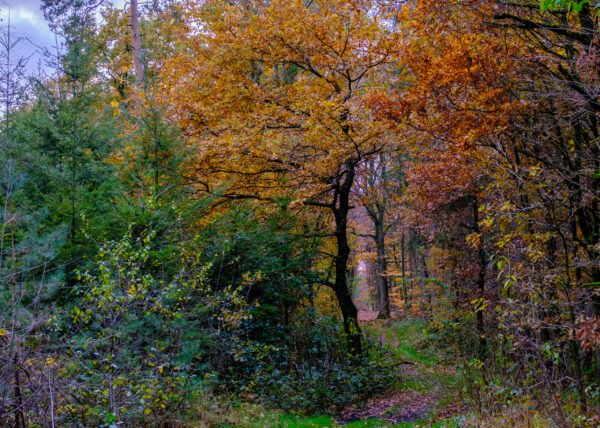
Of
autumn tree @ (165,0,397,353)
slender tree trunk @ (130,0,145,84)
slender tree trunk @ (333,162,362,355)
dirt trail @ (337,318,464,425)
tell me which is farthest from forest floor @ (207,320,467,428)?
slender tree trunk @ (130,0,145,84)

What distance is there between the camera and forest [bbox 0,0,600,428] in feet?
19.3

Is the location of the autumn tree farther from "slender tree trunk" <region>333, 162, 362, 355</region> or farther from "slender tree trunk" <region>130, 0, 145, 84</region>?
"slender tree trunk" <region>130, 0, 145, 84</region>

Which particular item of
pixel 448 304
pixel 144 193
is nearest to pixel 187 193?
pixel 144 193

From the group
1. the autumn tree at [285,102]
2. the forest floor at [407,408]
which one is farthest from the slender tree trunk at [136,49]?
the forest floor at [407,408]

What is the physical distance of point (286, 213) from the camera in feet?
42.3

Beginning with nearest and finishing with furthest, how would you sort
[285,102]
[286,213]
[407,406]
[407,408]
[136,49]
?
[407,408] → [407,406] → [285,102] → [286,213] → [136,49]

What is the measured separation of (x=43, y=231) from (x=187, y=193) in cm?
277

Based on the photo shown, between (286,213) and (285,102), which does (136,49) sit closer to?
(285,102)

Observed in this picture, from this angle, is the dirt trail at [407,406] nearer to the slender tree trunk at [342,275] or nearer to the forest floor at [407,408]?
the forest floor at [407,408]

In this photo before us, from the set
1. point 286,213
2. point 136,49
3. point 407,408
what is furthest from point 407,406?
point 136,49

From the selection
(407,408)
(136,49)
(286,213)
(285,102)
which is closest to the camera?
(407,408)

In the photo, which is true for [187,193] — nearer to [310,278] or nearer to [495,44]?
[310,278]

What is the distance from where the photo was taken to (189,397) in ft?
23.4

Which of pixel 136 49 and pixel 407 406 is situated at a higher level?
pixel 136 49
